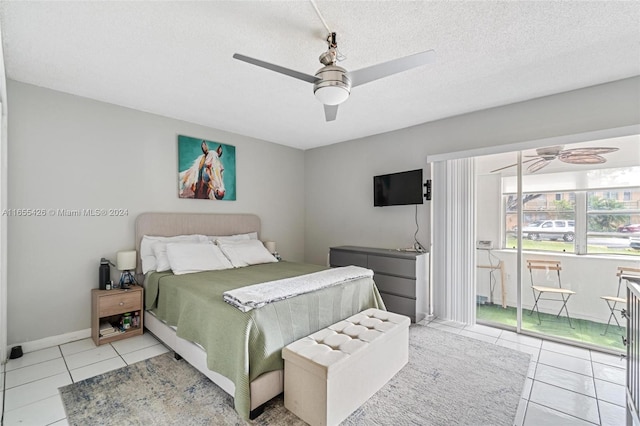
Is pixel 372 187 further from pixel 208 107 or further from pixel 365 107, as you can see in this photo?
pixel 208 107

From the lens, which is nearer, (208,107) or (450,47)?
(450,47)

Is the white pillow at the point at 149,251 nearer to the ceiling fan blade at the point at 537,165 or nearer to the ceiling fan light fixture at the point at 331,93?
the ceiling fan light fixture at the point at 331,93

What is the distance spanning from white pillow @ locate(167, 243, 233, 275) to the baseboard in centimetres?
114

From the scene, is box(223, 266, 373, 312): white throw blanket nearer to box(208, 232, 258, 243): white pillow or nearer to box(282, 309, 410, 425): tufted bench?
box(282, 309, 410, 425): tufted bench

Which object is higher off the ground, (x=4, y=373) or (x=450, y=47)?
(x=450, y=47)

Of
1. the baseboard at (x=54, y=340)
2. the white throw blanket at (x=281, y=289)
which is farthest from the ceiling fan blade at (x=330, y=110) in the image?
the baseboard at (x=54, y=340)

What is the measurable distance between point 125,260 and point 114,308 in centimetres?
50

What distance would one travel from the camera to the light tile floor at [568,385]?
1.95m

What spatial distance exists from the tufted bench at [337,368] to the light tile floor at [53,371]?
4.97 ft

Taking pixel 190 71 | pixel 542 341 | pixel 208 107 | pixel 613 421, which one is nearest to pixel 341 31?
pixel 190 71

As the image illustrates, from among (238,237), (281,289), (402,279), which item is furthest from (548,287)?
(238,237)

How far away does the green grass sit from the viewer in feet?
9.43

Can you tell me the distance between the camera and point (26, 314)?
280 cm

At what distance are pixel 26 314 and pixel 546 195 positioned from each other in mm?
5464
